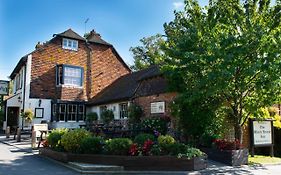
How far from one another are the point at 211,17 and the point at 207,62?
7.13 feet

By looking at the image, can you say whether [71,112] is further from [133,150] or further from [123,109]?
[133,150]

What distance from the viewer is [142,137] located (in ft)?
41.1

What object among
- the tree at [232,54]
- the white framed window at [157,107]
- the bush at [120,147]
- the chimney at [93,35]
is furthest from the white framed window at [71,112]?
the bush at [120,147]

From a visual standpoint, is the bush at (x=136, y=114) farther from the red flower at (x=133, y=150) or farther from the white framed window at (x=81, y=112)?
the white framed window at (x=81, y=112)

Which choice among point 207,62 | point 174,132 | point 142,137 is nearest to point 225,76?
point 207,62

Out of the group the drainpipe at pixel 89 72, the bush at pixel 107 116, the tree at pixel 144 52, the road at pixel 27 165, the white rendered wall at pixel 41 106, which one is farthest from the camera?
the tree at pixel 144 52

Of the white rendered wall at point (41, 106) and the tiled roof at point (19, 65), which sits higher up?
the tiled roof at point (19, 65)

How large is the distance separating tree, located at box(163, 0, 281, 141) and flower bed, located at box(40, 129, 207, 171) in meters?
2.83

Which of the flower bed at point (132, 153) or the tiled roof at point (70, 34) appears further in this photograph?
the tiled roof at point (70, 34)

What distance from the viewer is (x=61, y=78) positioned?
26.8 m

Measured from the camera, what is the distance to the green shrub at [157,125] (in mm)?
15923

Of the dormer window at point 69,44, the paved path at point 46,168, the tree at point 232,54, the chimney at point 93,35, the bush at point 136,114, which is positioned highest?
the chimney at point 93,35

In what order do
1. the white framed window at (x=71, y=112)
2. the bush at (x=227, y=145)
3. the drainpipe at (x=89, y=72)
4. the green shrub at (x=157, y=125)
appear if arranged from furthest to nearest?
the drainpipe at (x=89, y=72) < the white framed window at (x=71, y=112) < the green shrub at (x=157, y=125) < the bush at (x=227, y=145)

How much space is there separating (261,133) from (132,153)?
7792 mm
